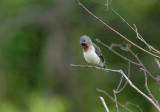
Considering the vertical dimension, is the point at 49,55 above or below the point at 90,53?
above

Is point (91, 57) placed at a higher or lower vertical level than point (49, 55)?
lower

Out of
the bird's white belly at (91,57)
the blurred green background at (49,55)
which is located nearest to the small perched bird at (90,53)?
the bird's white belly at (91,57)

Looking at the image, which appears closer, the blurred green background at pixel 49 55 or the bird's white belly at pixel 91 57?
the bird's white belly at pixel 91 57

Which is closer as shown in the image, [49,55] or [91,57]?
[91,57]

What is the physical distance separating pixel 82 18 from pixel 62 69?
5.71ft

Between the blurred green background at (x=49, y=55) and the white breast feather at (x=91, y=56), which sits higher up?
the blurred green background at (x=49, y=55)

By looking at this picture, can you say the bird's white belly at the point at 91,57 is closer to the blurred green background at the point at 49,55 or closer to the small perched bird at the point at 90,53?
the small perched bird at the point at 90,53

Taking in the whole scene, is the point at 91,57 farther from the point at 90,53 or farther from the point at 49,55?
the point at 49,55

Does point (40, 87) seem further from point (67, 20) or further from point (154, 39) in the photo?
point (154, 39)

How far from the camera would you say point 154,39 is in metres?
11.3

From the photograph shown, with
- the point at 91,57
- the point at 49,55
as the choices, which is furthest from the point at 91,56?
the point at 49,55

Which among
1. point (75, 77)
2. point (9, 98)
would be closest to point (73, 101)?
point (75, 77)

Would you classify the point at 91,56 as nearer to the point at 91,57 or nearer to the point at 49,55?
the point at 91,57

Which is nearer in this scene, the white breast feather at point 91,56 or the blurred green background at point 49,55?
the white breast feather at point 91,56
